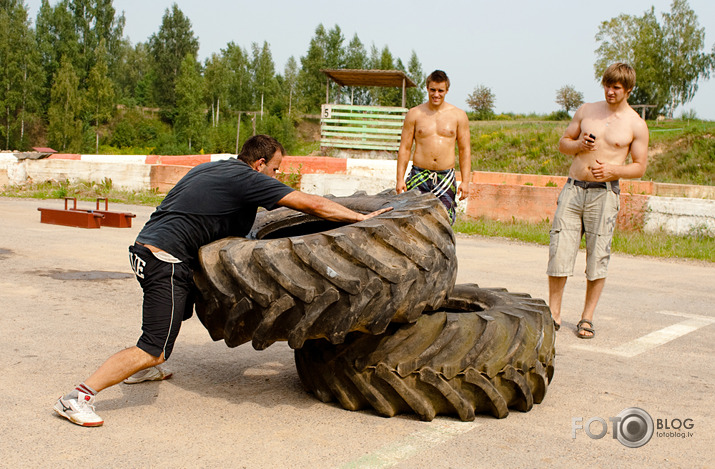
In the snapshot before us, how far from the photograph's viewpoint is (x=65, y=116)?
2078 inches

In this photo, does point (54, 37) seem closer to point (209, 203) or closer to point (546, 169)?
point (546, 169)

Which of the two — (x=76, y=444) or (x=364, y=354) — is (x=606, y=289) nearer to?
(x=364, y=354)

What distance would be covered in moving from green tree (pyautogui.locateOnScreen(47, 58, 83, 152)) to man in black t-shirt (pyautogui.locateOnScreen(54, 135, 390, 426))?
52912 millimetres

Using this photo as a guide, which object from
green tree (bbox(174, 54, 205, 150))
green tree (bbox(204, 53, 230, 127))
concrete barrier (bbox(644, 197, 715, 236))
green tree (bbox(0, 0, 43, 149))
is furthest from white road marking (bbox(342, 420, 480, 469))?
green tree (bbox(204, 53, 230, 127))

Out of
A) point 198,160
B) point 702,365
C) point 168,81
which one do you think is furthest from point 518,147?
point 168,81

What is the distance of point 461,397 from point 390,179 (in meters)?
12.4

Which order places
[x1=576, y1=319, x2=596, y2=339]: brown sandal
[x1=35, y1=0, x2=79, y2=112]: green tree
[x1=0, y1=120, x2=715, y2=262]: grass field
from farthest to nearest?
[x1=35, y1=0, x2=79, y2=112]: green tree, [x1=0, y1=120, x2=715, y2=262]: grass field, [x1=576, y1=319, x2=596, y2=339]: brown sandal

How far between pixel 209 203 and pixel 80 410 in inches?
46.6

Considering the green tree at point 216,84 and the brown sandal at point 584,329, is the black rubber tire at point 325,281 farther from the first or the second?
the green tree at point 216,84

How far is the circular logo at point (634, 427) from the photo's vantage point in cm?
327

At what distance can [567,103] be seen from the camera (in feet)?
199

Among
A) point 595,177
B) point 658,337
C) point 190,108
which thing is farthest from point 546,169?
point 190,108

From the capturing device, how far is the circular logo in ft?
10.7

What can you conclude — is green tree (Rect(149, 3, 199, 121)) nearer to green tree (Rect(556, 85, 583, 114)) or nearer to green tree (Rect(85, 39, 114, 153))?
green tree (Rect(85, 39, 114, 153))
